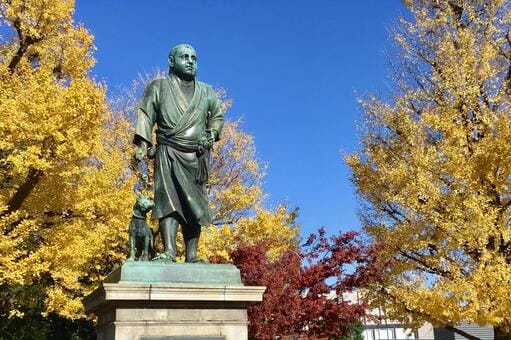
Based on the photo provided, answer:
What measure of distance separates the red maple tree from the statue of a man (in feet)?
23.4

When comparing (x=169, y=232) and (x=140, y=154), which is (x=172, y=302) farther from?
(x=140, y=154)

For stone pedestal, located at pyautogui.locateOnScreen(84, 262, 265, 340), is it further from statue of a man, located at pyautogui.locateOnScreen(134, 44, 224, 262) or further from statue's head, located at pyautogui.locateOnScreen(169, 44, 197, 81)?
statue's head, located at pyautogui.locateOnScreen(169, 44, 197, 81)

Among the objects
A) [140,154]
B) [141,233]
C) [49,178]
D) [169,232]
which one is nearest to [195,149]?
[140,154]

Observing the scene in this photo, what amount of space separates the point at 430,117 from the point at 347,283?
4.65 m

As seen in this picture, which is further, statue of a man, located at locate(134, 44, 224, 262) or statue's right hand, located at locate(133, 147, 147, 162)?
statue of a man, located at locate(134, 44, 224, 262)

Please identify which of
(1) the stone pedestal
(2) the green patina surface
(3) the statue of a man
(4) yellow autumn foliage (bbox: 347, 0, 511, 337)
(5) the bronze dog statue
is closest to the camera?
(1) the stone pedestal

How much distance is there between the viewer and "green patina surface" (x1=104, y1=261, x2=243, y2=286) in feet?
18.1

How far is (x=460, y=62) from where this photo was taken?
13.6 m

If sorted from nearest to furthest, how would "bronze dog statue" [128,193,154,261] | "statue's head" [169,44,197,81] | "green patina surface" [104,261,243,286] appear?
"green patina surface" [104,261,243,286] < "bronze dog statue" [128,193,154,261] < "statue's head" [169,44,197,81]

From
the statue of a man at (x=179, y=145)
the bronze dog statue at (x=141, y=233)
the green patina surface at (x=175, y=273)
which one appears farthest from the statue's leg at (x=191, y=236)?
the green patina surface at (x=175, y=273)

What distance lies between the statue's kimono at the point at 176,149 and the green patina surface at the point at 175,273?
2.40ft

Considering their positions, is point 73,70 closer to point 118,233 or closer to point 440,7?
point 118,233

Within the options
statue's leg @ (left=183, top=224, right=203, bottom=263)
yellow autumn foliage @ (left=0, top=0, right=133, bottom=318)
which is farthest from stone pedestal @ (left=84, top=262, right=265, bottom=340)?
yellow autumn foliage @ (left=0, top=0, right=133, bottom=318)

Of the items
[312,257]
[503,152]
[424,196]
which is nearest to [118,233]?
[312,257]
